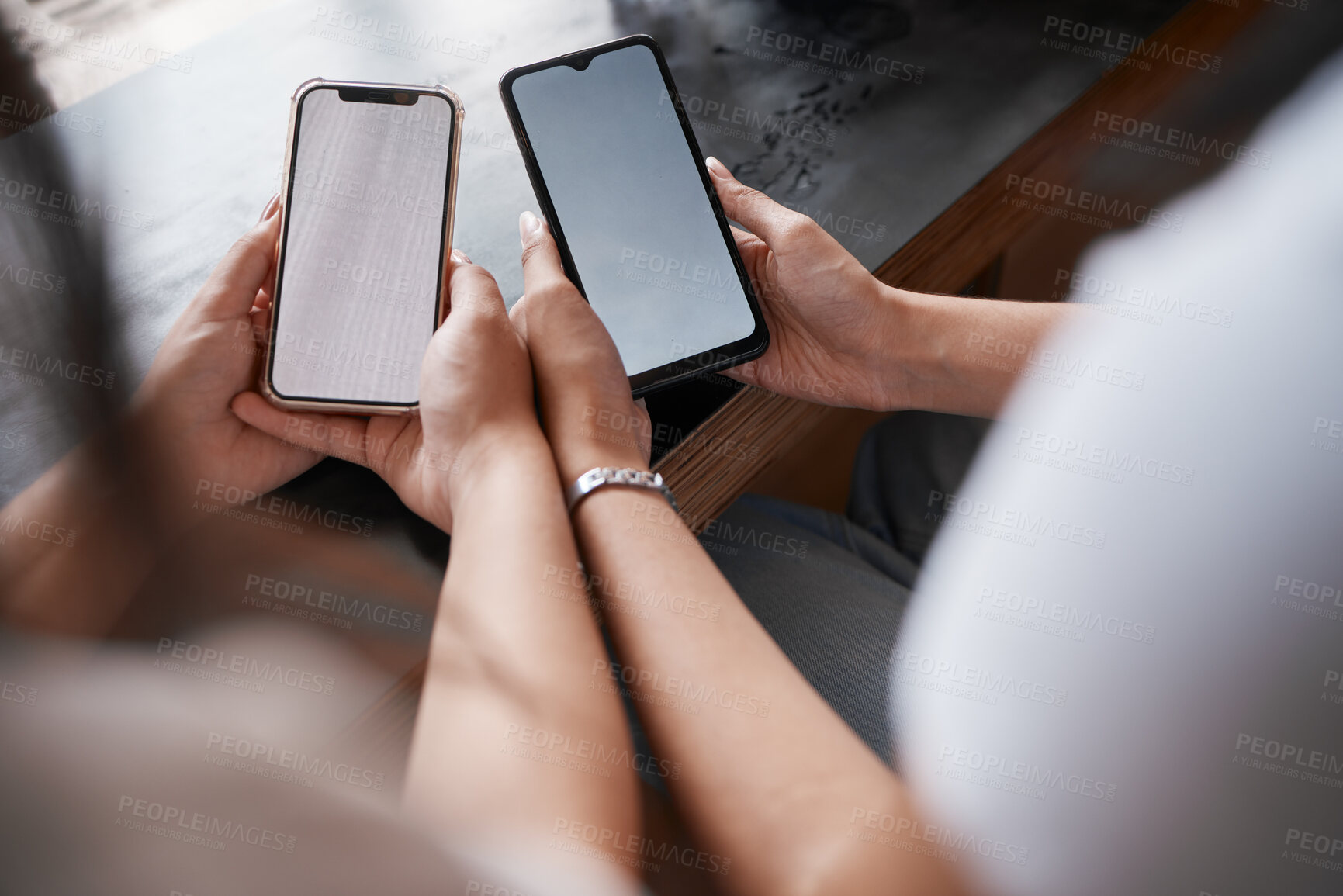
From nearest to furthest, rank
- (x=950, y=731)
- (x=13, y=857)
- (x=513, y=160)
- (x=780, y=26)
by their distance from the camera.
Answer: (x=13, y=857), (x=950, y=731), (x=513, y=160), (x=780, y=26)

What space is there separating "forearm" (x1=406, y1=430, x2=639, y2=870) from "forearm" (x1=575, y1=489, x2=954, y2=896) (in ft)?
0.09

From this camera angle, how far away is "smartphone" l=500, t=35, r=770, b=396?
1.79 ft

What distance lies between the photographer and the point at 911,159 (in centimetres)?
64

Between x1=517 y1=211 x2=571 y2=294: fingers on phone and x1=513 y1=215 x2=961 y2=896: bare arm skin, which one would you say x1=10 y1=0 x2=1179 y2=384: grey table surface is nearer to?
x1=517 y1=211 x2=571 y2=294: fingers on phone

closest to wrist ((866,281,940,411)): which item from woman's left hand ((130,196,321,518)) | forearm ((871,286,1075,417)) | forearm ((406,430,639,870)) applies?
forearm ((871,286,1075,417))

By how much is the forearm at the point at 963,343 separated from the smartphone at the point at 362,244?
35 centimetres

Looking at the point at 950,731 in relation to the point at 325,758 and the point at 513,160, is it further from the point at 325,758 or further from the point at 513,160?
the point at 513,160

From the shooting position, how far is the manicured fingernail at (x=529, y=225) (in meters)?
0.54

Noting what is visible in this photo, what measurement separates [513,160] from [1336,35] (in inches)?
43.1

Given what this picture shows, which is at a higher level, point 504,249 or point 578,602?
point 504,249

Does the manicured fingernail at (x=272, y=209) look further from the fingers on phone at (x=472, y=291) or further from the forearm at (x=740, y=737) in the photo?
the forearm at (x=740, y=737)

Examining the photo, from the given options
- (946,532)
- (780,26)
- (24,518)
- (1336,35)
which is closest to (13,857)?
(24,518)

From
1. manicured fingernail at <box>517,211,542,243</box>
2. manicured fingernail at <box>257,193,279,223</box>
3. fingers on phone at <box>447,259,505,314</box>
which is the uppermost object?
manicured fingernail at <box>257,193,279,223</box>

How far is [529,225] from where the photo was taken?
54 cm
